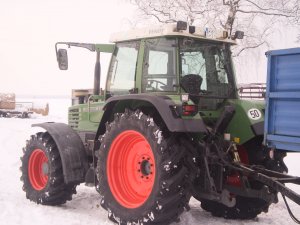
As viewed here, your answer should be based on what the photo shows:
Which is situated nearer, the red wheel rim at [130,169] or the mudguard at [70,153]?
A: the red wheel rim at [130,169]

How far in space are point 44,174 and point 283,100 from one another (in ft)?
13.4

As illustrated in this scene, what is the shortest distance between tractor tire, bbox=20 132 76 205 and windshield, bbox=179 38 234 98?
2367 millimetres

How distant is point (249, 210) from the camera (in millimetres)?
6125

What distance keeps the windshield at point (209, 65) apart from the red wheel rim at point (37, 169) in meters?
2.78

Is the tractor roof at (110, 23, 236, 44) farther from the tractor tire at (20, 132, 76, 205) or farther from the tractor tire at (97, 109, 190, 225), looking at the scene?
the tractor tire at (20, 132, 76, 205)

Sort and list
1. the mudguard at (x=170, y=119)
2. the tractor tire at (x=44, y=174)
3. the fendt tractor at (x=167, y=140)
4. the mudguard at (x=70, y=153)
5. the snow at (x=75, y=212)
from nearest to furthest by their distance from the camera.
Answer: the mudguard at (x=170, y=119)
the fendt tractor at (x=167, y=140)
the snow at (x=75, y=212)
the mudguard at (x=70, y=153)
the tractor tire at (x=44, y=174)

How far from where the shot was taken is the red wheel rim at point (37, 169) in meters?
7.07

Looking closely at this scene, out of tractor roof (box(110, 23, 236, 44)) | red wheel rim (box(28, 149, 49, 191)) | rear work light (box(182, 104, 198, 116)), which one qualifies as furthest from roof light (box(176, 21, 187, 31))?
red wheel rim (box(28, 149, 49, 191))

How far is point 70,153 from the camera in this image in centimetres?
644

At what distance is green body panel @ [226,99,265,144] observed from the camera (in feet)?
18.8

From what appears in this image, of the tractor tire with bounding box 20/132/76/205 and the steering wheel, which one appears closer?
the steering wheel

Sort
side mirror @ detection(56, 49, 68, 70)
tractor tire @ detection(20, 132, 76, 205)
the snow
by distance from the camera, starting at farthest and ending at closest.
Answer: tractor tire @ detection(20, 132, 76, 205) < side mirror @ detection(56, 49, 68, 70) < the snow

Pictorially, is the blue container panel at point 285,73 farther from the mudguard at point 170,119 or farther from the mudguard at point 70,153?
the mudguard at point 70,153

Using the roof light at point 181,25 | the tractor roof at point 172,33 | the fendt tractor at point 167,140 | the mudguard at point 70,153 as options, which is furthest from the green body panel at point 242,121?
the mudguard at point 70,153
